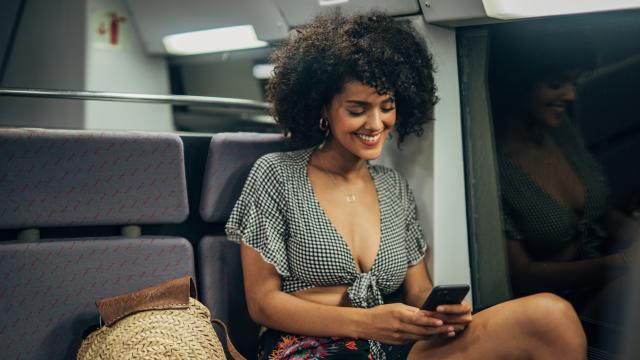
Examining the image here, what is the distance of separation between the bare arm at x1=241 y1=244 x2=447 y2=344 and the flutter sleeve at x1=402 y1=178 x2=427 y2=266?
42 cm

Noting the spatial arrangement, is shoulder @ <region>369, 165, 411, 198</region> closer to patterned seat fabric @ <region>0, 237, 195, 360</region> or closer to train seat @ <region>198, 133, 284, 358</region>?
train seat @ <region>198, 133, 284, 358</region>

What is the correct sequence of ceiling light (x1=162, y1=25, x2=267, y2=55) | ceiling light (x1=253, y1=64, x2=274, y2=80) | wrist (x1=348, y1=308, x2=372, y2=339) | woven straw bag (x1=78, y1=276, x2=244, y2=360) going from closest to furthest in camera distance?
woven straw bag (x1=78, y1=276, x2=244, y2=360)
wrist (x1=348, y1=308, x2=372, y2=339)
ceiling light (x1=162, y1=25, x2=267, y2=55)
ceiling light (x1=253, y1=64, x2=274, y2=80)

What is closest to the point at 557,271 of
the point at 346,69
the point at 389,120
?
the point at 389,120

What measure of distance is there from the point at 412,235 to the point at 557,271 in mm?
492

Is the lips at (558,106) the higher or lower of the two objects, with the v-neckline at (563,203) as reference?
higher

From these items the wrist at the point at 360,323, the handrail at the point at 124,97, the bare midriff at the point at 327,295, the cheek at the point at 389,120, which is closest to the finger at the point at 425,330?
the wrist at the point at 360,323

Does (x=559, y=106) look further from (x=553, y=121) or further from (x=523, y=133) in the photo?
(x=523, y=133)

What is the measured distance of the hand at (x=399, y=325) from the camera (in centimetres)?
206

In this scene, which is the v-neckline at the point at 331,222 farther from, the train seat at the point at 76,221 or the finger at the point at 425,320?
the train seat at the point at 76,221

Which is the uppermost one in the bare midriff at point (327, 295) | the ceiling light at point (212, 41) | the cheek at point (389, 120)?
the ceiling light at point (212, 41)

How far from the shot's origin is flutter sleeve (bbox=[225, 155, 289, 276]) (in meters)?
2.25

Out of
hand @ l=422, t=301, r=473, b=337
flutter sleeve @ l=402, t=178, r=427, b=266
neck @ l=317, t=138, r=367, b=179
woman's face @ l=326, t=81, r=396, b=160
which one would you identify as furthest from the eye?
hand @ l=422, t=301, r=473, b=337

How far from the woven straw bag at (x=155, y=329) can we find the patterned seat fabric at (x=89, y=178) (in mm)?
321

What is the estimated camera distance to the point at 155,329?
199 cm
